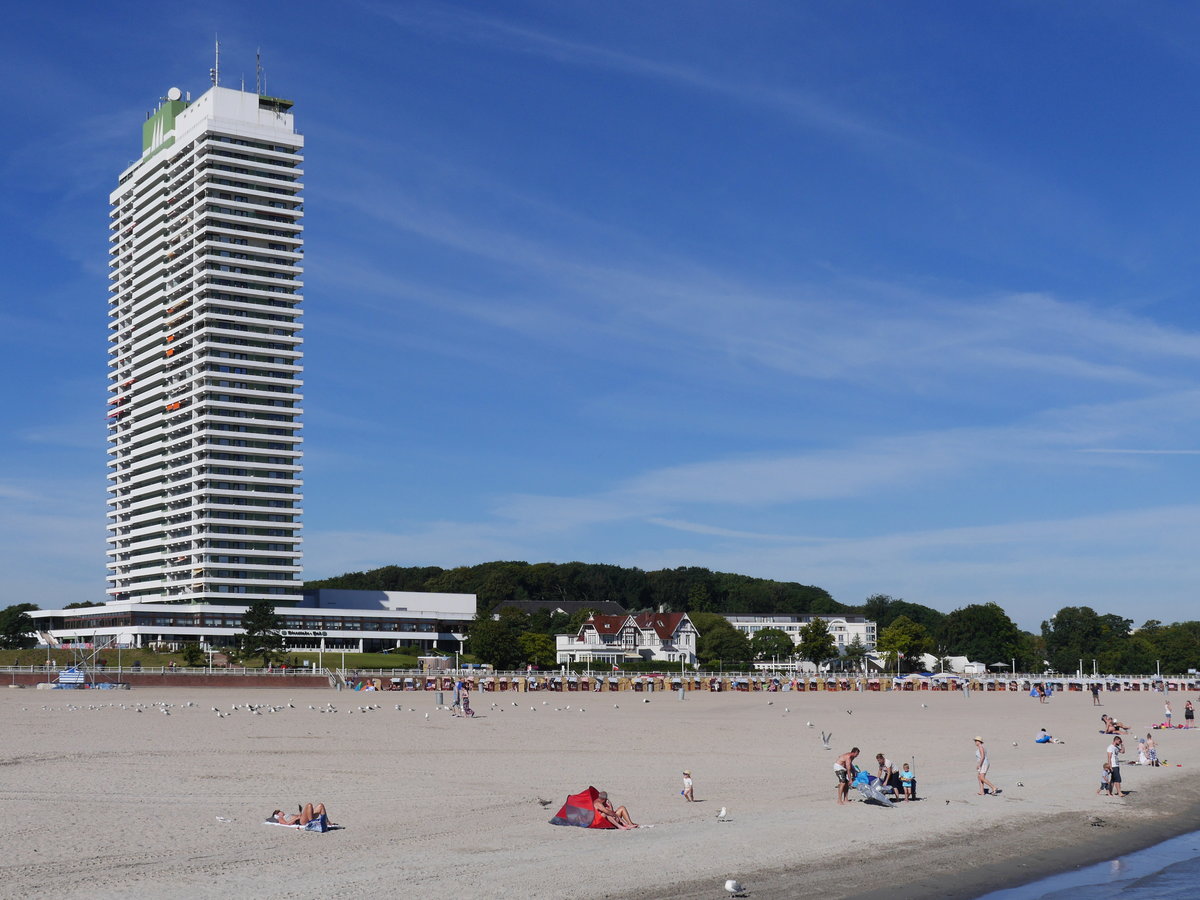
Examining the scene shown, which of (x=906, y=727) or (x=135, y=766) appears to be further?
(x=906, y=727)

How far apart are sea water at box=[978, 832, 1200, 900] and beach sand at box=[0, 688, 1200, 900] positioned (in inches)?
17.4

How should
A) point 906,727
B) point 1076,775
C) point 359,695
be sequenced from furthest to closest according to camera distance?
1. point 359,695
2. point 906,727
3. point 1076,775

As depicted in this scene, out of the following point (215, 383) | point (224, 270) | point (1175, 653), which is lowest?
point (1175, 653)

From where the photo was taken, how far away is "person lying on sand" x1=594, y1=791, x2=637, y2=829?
69.8 ft

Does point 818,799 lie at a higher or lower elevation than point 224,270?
lower

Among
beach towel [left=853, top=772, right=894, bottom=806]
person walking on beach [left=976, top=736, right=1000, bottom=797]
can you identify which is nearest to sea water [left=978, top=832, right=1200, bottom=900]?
beach towel [left=853, top=772, right=894, bottom=806]

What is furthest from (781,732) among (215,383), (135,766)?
(215,383)

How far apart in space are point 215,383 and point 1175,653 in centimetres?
12144

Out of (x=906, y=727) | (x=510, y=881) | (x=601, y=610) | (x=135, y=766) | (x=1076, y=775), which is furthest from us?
(x=601, y=610)

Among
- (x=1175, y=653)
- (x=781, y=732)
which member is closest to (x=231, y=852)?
(x=781, y=732)

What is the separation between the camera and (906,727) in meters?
51.0

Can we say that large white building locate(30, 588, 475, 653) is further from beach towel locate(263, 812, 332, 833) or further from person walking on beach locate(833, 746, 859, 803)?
beach towel locate(263, 812, 332, 833)

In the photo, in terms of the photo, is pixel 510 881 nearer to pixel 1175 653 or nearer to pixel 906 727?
pixel 906 727

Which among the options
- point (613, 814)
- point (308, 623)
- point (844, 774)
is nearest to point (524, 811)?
point (613, 814)
